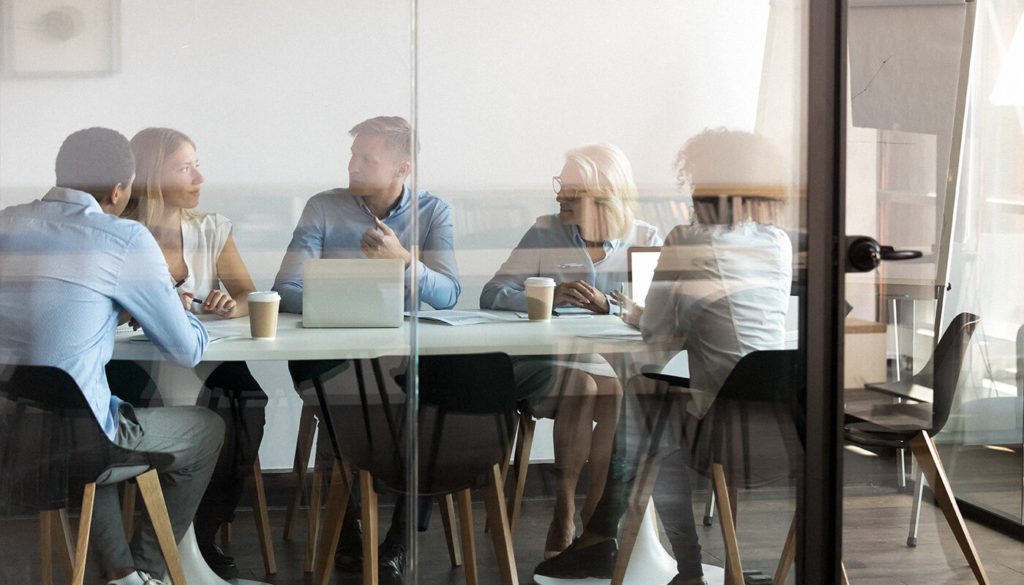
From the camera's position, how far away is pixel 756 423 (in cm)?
241

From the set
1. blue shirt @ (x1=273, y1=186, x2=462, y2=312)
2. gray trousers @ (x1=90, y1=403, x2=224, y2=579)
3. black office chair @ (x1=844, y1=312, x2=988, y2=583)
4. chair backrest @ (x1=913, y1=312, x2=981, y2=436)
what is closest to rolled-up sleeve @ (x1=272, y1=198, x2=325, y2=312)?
blue shirt @ (x1=273, y1=186, x2=462, y2=312)

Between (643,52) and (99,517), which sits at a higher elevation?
(643,52)

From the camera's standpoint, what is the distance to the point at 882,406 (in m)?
2.49

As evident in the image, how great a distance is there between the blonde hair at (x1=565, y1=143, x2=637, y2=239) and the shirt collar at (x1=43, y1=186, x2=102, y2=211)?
1.05m

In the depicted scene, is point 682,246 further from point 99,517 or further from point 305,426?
point 99,517

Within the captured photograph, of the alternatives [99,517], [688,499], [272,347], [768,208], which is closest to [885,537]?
[688,499]

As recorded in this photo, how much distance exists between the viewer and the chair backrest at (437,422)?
2.25 m

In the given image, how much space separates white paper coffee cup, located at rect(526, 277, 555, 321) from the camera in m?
2.28

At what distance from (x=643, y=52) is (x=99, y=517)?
63.7 inches

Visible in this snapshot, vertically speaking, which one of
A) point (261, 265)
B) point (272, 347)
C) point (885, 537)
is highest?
point (261, 265)

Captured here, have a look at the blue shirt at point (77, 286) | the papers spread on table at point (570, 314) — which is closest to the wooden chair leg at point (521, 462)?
the papers spread on table at point (570, 314)

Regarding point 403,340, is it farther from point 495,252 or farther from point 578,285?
point 578,285

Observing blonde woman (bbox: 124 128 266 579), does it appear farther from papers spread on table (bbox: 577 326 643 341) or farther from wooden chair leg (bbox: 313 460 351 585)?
papers spread on table (bbox: 577 326 643 341)

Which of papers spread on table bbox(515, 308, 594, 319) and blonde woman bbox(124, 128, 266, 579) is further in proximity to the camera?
papers spread on table bbox(515, 308, 594, 319)
